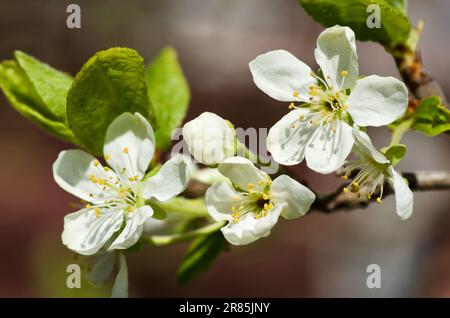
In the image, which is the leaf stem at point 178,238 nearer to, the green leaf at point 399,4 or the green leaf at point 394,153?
the green leaf at point 394,153

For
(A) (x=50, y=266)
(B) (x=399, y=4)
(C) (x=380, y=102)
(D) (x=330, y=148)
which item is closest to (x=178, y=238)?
(D) (x=330, y=148)

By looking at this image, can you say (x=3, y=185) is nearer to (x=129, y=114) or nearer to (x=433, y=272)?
(x=433, y=272)

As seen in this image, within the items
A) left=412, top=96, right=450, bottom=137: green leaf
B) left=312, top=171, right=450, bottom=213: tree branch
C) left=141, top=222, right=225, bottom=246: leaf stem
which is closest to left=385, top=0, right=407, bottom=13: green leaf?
left=412, top=96, right=450, bottom=137: green leaf

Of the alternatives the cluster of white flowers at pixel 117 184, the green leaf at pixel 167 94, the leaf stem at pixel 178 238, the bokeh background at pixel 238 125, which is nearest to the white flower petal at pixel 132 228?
the cluster of white flowers at pixel 117 184

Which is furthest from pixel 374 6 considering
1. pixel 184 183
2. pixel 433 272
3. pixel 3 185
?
pixel 3 185
